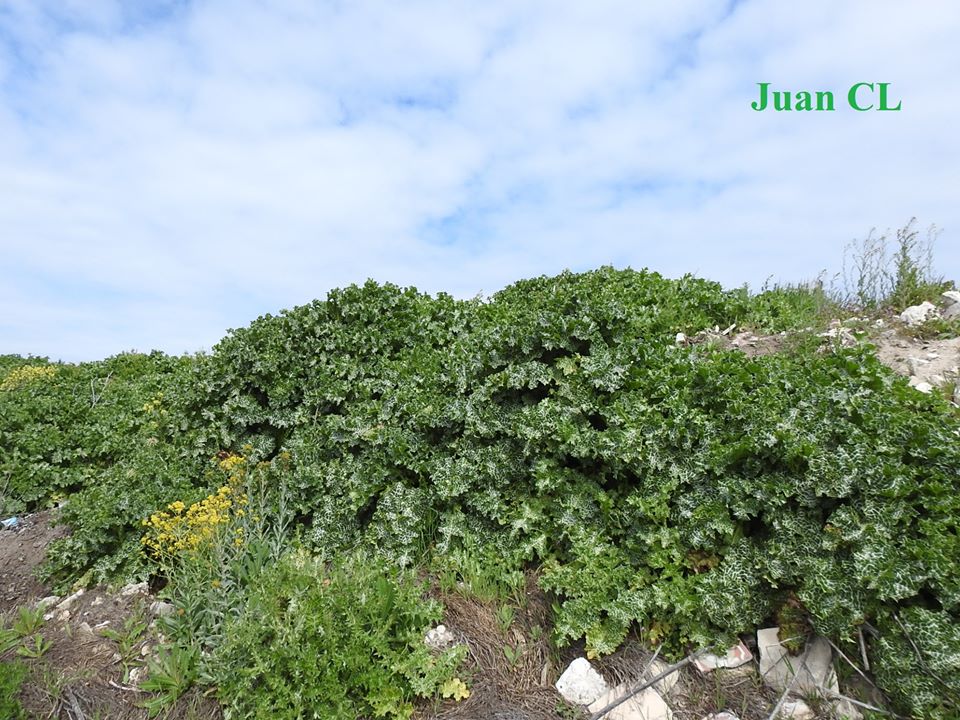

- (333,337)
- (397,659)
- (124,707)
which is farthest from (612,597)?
(333,337)

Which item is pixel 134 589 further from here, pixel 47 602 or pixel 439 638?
pixel 439 638

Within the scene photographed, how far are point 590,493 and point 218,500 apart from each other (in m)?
2.49

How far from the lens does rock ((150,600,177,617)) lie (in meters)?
4.20

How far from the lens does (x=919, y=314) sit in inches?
246

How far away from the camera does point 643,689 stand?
10.6ft

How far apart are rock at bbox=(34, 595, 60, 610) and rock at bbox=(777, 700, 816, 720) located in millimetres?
4888

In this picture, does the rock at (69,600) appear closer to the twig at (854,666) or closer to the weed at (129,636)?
the weed at (129,636)

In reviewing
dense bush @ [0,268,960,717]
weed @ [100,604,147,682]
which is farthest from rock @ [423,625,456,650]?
weed @ [100,604,147,682]

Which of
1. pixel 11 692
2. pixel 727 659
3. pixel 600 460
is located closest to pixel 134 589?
pixel 11 692

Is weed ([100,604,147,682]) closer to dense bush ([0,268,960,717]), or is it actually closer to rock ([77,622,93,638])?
rock ([77,622,93,638])

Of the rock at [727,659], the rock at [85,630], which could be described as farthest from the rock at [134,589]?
the rock at [727,659]

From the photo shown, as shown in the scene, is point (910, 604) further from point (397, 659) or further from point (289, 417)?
point (289, 417)

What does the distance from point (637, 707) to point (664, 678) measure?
0.23 metres

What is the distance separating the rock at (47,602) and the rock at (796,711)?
489cm
